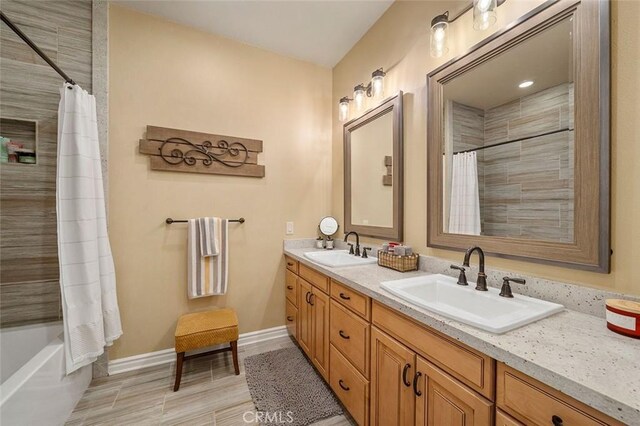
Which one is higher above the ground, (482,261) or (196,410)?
(482,261)

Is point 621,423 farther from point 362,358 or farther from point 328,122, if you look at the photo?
point 328,122

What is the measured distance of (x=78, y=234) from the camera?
4.96 ft

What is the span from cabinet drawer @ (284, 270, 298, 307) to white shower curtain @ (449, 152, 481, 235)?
1377 millimetres

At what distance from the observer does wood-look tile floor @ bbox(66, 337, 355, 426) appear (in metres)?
1.47

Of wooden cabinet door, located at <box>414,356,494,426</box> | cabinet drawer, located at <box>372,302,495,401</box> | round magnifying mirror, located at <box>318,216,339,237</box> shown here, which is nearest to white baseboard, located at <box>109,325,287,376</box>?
round magnifying mirror, located at <box>318,216,339,237</box>

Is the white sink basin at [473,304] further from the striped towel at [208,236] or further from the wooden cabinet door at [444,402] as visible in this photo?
Answer: the striped towel at [208,236]

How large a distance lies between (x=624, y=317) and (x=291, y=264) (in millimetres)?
2002

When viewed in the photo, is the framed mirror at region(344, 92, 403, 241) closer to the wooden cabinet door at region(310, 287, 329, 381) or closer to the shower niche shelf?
the wooden cabinet door at region(310, 287, 329, 381)

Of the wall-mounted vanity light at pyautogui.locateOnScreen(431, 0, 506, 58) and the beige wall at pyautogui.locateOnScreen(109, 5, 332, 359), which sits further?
the beige wall at pyautogui.locateOnScreen(109, 5, 332, 359)

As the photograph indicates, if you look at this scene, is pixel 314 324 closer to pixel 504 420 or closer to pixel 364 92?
pixel 504 420

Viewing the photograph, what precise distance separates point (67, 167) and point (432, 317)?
216 centimetres

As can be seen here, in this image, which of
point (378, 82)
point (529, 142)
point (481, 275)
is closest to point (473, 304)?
point (481, 275)

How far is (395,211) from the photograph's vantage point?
180cm

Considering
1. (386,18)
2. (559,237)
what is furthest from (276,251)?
(386,18)
